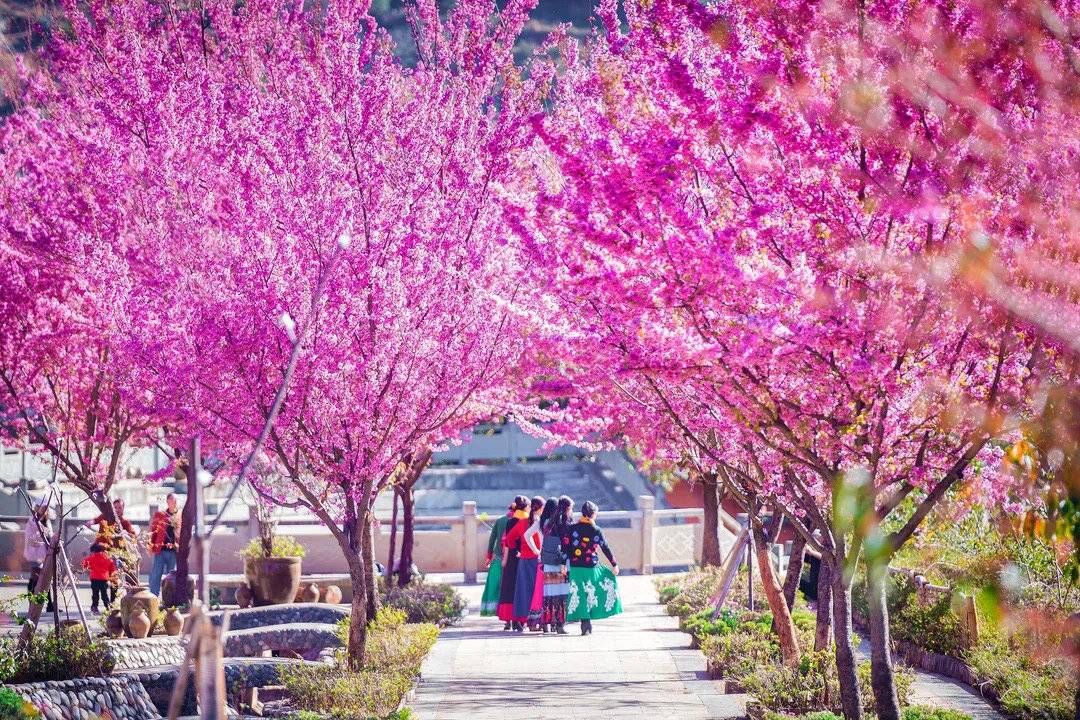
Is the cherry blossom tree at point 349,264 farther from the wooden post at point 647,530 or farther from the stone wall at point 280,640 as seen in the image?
the wooden post at point 647,530

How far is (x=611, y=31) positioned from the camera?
7594 millimetres

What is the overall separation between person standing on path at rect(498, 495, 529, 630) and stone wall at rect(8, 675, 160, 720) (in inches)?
204

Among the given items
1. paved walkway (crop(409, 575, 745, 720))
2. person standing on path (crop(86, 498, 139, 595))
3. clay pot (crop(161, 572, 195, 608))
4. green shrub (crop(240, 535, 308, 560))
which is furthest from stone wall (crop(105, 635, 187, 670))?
green shrub (crop(240, 535, 308, 560))

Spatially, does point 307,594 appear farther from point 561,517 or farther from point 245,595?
point 561,517

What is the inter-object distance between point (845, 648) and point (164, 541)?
11633 mm

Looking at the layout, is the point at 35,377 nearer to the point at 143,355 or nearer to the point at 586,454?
the point at 143,355

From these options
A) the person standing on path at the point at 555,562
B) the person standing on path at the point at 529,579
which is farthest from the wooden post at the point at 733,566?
the person standing on path at the point at 529,579

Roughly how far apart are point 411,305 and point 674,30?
11.9ft

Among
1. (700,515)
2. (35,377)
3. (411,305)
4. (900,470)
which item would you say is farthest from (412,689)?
(700,515)

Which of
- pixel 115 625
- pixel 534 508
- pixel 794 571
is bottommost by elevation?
pixel 115 625

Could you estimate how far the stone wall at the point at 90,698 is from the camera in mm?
10281

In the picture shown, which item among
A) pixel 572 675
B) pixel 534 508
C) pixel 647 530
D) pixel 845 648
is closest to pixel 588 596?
pixel 534 508

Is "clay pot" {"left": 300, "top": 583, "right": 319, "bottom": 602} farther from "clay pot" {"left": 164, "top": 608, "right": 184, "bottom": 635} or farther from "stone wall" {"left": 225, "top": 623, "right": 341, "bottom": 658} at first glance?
"clay pot" {"left": 164, "top": 608, "right": 184, "bottom": 635}

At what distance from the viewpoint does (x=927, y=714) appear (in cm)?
823
